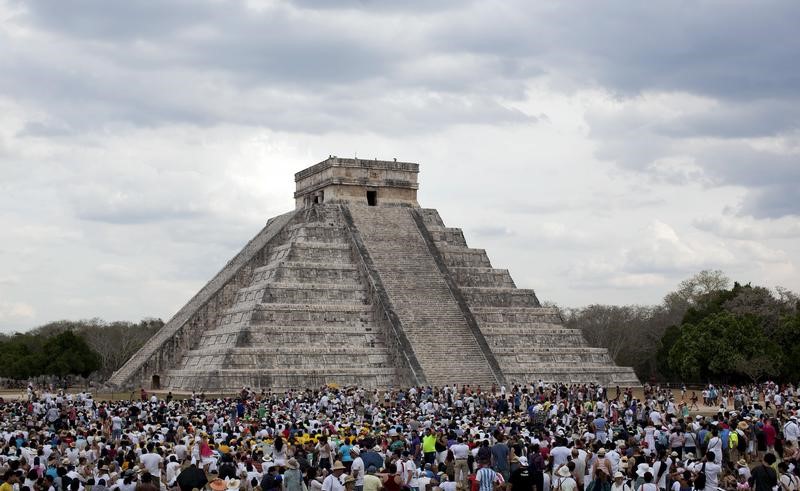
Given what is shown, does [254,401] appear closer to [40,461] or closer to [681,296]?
[40,461]

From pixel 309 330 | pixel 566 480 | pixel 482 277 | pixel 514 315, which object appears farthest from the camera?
pixel 482 277

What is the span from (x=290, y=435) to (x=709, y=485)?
26.9 feet

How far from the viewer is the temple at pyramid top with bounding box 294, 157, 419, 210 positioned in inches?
1758

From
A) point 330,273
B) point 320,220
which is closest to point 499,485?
point 330,273

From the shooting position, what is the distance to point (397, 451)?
1493 centimetres

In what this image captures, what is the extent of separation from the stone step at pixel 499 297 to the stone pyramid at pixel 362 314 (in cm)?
6

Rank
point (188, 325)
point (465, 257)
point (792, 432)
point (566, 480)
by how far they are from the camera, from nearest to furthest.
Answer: point (566, 480), point (792, 432), point (188, 325), point (465, 257)

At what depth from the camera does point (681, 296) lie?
7725 cm

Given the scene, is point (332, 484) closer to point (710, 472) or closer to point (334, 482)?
point (334, 482)

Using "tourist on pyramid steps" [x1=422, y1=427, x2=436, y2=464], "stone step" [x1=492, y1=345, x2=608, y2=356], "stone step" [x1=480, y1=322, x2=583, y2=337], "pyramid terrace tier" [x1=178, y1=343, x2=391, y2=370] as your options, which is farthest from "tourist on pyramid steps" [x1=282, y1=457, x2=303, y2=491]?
"stone step" [x1=480, y1=322, x2=583, y2=337]

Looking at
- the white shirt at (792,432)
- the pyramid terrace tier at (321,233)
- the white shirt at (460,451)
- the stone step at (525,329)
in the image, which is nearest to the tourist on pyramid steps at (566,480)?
the white shirt at (460,451)

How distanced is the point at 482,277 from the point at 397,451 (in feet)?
96.3

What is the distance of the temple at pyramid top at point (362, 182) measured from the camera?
44.7 m

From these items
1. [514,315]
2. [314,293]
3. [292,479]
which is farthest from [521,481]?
[514,315]
